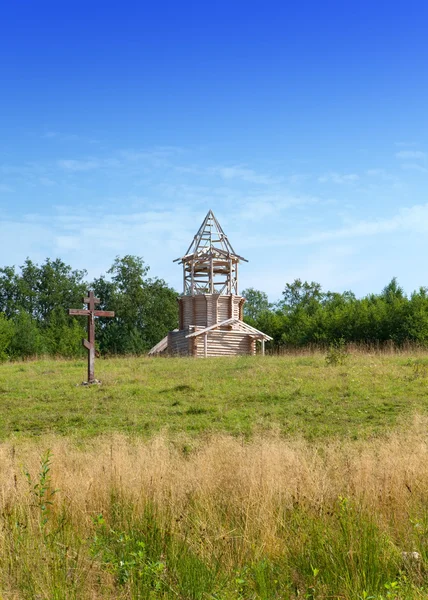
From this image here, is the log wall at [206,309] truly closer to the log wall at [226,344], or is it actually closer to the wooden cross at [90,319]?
the log wall at [226,344]

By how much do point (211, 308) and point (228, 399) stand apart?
24.4 meters

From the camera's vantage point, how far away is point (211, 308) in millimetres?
42219

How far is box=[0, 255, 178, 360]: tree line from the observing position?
58938 mm

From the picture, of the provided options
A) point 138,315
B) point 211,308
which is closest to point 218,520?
point 211,308

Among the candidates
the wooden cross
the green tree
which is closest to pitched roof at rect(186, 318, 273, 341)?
the wooden cross

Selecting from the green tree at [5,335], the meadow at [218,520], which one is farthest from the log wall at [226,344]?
the meadow at [218,520]

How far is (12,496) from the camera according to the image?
7.00 metres

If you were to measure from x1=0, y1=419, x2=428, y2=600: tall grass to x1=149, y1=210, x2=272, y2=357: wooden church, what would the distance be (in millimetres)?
33229

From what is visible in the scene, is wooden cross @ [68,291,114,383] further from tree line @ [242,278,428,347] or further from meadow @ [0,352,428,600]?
tree line @ [242,278,428,347]

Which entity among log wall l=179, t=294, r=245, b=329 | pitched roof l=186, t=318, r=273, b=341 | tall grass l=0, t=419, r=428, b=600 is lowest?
tall grass l=0, t=419, r=428, b=600

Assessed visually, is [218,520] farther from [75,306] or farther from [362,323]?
[75,306]

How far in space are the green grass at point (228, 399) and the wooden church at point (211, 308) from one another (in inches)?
618

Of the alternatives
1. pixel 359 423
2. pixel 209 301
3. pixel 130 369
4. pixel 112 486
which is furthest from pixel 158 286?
pixel 112 486

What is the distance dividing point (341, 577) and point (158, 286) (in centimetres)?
6794
